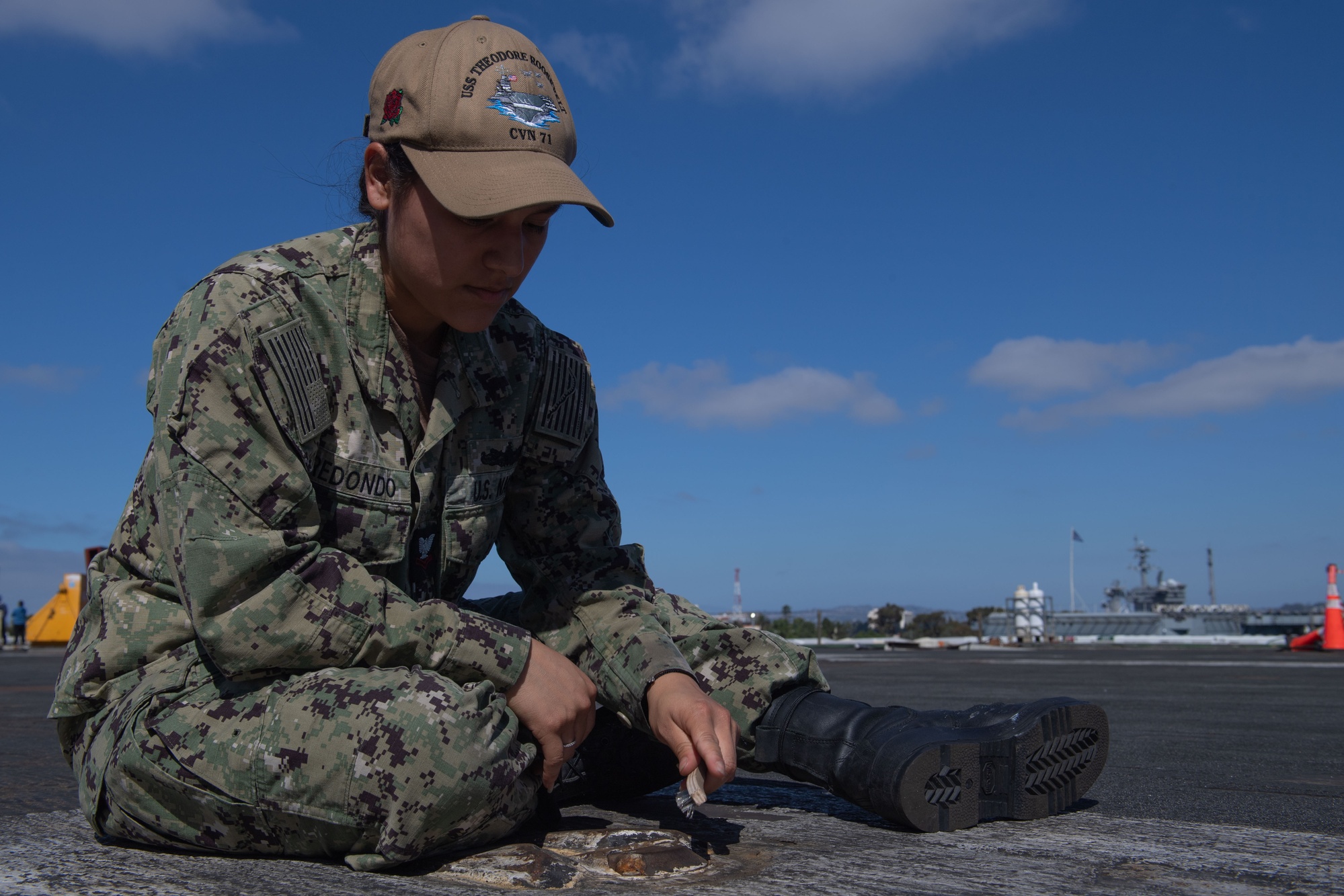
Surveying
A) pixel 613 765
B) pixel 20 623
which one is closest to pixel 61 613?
pixel 20 623

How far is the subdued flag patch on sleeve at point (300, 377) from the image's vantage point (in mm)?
1812

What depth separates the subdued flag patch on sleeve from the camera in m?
1.81

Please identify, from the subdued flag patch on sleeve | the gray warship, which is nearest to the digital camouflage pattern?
A: the subdued flag patch on sleeve

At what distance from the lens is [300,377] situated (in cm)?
184

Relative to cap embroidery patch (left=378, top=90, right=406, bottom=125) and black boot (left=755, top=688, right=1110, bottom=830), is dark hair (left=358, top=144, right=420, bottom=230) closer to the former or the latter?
cap embroidery patch (left=378, top=90, right=406, bottom=125)

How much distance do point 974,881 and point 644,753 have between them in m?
0.97

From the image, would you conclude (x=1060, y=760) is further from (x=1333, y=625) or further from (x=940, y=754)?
(x=1333, y=625)

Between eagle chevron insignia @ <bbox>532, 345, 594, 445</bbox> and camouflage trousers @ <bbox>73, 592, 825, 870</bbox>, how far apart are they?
68cm

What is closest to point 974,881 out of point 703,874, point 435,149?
point 703,874

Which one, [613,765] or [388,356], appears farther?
[613,765]

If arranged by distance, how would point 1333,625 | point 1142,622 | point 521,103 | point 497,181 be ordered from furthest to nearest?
1. point 1142,622
2. point 1333,625
3. point 521,103
4. point 497,181

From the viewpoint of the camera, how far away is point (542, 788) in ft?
6.88

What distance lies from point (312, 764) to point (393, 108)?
1.21m

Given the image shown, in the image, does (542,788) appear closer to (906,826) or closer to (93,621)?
(906,826)
